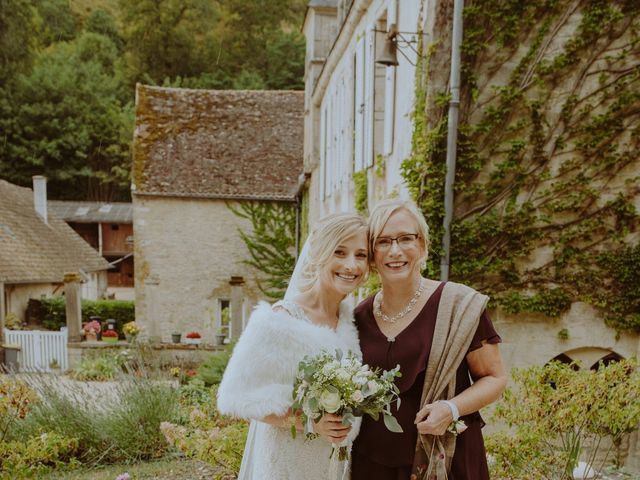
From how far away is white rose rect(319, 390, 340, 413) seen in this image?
205cm

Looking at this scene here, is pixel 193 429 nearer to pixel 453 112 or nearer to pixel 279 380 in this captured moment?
pixel 279 380

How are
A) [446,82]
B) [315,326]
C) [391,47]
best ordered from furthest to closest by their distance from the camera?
[391,47] → [446,82] → [315,326]

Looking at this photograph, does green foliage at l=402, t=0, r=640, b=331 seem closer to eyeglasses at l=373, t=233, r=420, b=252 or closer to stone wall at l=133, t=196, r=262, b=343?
eyeglasses at l=373, t=233, r=420, b=252

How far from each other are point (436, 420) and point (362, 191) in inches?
234

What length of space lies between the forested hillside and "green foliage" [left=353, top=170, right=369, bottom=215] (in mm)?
24628

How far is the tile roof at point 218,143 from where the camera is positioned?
16.8 meters

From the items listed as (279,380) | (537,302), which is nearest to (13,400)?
(279,380)

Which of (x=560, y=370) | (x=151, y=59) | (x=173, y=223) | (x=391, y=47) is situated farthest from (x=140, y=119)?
(x=151, y=59)

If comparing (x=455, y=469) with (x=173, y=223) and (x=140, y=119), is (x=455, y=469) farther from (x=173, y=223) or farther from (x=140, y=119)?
(x=140, y=119)

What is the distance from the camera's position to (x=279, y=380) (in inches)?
94.0

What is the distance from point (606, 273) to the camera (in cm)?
566

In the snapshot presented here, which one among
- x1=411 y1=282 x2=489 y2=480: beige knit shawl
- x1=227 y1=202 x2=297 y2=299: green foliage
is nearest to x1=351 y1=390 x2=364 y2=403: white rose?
x1=411 y1=282 x2=489 y2=480: beige knit shawl

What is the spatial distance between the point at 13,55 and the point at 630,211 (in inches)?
1223

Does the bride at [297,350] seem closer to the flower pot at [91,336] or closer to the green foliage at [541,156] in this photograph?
the green foliage at [541,156]
